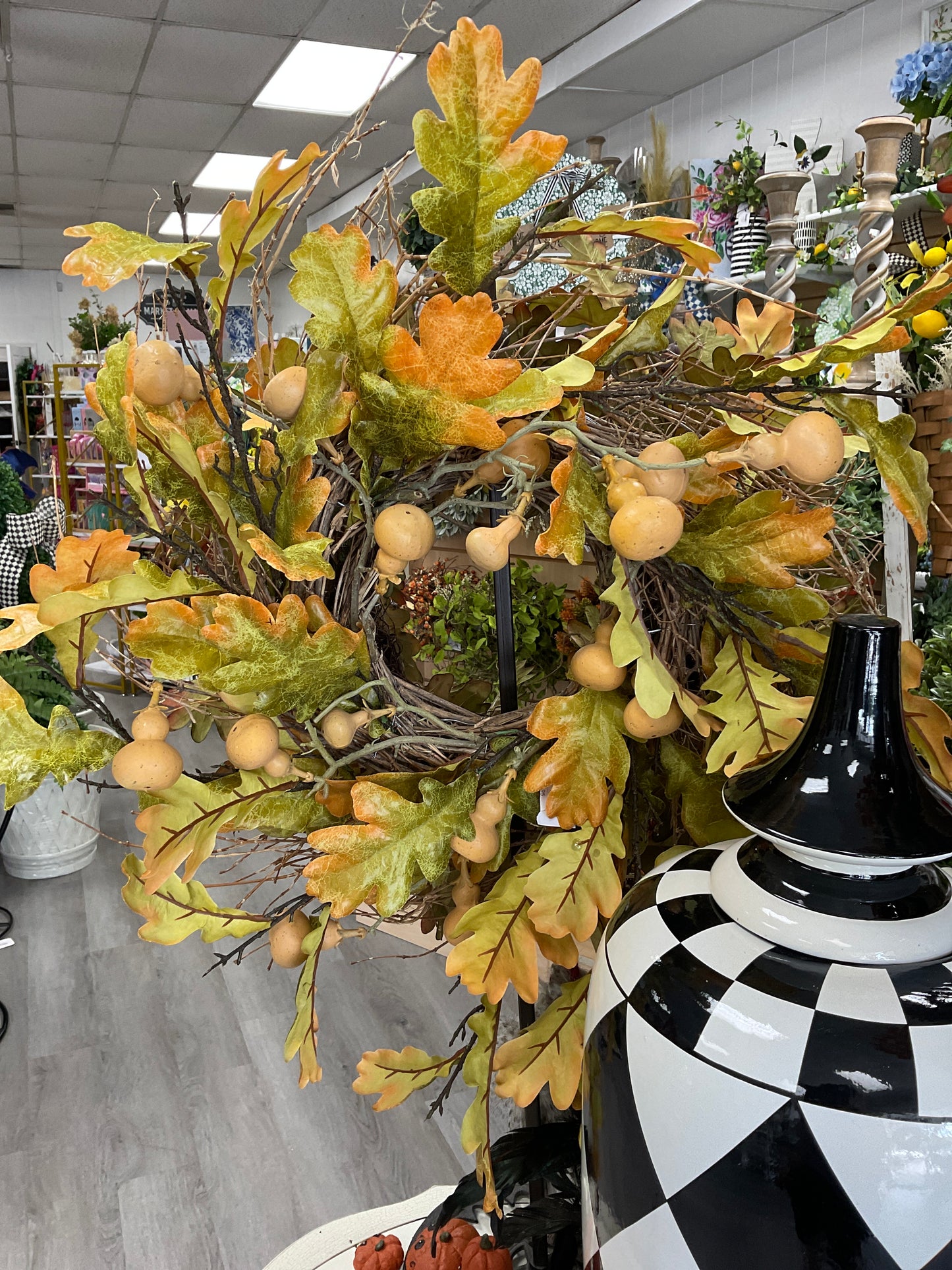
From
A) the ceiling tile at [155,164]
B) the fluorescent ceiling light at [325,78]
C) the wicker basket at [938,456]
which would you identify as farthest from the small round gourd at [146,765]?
the ceiling tile at [155,164]

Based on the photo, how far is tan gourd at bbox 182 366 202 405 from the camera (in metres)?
0.44

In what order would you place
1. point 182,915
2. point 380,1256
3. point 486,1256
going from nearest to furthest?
point 182,915
point 486,1256
point 380,1256

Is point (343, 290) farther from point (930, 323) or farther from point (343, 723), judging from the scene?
point (930, 323)

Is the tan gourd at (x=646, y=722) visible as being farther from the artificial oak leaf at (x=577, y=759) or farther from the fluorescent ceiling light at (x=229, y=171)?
the fluorescent ceiling light at (x=229, y=171)

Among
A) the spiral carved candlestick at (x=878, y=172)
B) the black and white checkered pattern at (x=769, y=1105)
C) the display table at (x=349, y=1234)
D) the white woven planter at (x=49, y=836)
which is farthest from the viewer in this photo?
the white woven planter at (x=49, y=836)

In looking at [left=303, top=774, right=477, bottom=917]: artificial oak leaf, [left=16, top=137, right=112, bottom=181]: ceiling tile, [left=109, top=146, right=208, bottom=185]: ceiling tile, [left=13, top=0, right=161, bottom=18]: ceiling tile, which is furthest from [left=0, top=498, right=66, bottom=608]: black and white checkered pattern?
[left=303, top=774, right=477, bottom=917]: artificial oak leaf

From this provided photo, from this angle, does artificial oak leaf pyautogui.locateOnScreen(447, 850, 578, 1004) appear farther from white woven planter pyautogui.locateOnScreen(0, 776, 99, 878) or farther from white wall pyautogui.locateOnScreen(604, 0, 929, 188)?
white wall pyautogui.locateOnScreen(604, 0, 929, 188)

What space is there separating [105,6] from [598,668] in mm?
4649

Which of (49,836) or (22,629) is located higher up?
(22,629)

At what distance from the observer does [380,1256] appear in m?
0.98

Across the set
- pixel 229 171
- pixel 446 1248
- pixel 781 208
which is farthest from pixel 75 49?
pixel 446 1248

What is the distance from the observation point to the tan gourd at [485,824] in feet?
1.60

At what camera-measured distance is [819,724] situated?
39 centimetres

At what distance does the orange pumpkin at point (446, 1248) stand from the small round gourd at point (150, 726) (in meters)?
0.57
